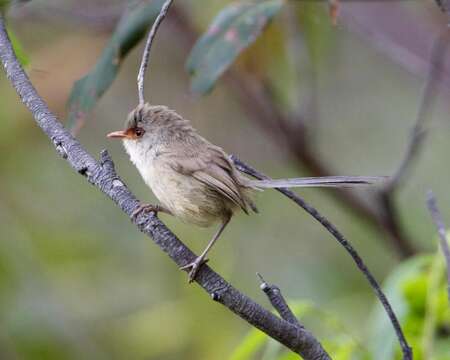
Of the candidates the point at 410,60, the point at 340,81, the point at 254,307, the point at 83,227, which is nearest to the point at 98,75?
the point at 254,307

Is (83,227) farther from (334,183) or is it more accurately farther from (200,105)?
(334,183)

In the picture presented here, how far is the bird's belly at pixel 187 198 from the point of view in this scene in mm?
2709

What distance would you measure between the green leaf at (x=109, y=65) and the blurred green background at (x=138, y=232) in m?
1.60

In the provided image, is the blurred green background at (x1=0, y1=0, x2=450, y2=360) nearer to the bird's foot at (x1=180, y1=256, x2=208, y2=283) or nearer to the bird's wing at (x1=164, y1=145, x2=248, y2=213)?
the bird's wing at (x1=164, y1=145, x2=248, y2=213)

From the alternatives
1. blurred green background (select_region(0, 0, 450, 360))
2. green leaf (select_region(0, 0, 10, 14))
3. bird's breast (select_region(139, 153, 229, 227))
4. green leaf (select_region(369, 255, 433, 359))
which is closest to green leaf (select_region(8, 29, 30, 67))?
green leaf (select_region(0, 0, 10, 14))

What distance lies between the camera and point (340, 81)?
7.46 meters

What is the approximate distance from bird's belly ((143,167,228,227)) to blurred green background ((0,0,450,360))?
6.31 feet

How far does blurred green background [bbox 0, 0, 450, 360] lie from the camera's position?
5.18 m

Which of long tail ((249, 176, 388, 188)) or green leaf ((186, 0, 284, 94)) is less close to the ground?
green leaf ((186, 0, 284, 94))

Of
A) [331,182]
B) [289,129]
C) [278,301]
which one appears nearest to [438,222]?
[331,182]

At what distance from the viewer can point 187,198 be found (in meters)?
2.71

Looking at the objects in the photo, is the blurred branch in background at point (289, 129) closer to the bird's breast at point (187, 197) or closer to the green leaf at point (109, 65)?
the green leaf at point (109, 65)

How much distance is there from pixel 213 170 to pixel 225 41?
0.61m

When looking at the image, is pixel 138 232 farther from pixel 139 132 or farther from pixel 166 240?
pixel 166 240
